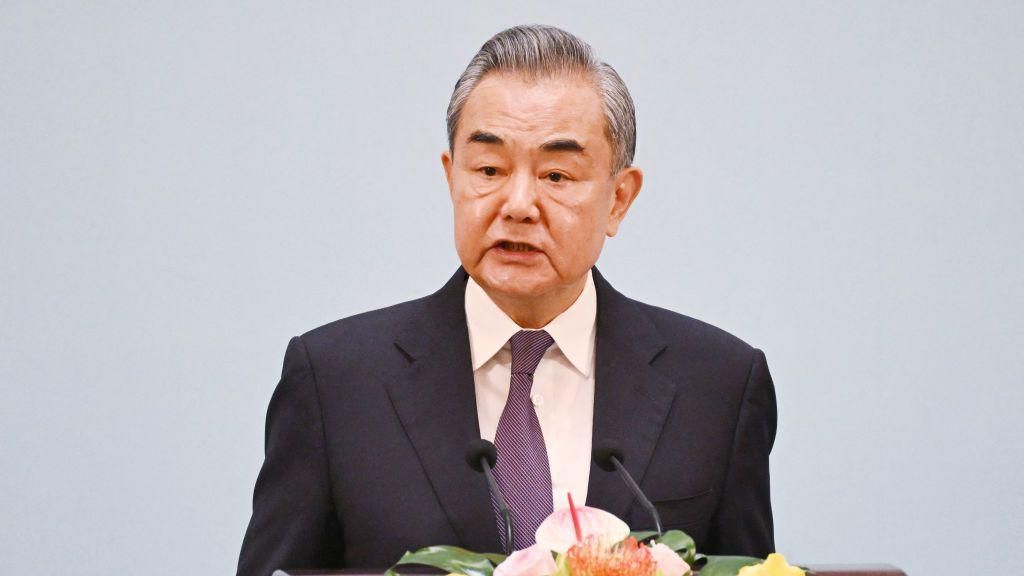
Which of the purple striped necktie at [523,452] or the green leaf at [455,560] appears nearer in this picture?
the green leaf at [455,560]

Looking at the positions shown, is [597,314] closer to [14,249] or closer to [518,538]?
[518,538]

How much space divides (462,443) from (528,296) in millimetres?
201

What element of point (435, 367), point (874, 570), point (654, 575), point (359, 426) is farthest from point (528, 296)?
point (654, 575)

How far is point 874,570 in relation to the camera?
118cm

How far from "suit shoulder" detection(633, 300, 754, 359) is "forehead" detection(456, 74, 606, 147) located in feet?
1.02

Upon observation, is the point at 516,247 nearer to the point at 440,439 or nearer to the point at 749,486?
the point at 440,439

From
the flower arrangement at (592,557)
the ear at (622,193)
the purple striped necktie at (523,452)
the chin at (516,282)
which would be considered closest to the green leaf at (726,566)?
the flower arrangement at (592,557)

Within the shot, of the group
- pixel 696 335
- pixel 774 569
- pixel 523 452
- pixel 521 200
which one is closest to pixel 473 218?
pixel 521 200

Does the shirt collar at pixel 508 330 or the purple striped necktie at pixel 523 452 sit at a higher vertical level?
the shirt collar at pixel 508 330

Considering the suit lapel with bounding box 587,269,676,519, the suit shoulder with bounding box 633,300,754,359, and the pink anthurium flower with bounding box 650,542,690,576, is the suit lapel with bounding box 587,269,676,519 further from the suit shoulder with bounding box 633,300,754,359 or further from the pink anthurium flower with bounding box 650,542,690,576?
the pink anthurium flower with bounding box 650,542,690,576

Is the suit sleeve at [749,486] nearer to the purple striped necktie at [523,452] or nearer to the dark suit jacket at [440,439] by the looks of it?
the dark suit jacket at [440,439]

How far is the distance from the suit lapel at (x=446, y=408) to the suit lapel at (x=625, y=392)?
0.48 ft

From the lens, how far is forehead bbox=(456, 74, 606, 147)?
1.59 m

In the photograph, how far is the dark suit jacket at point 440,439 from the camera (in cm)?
160
